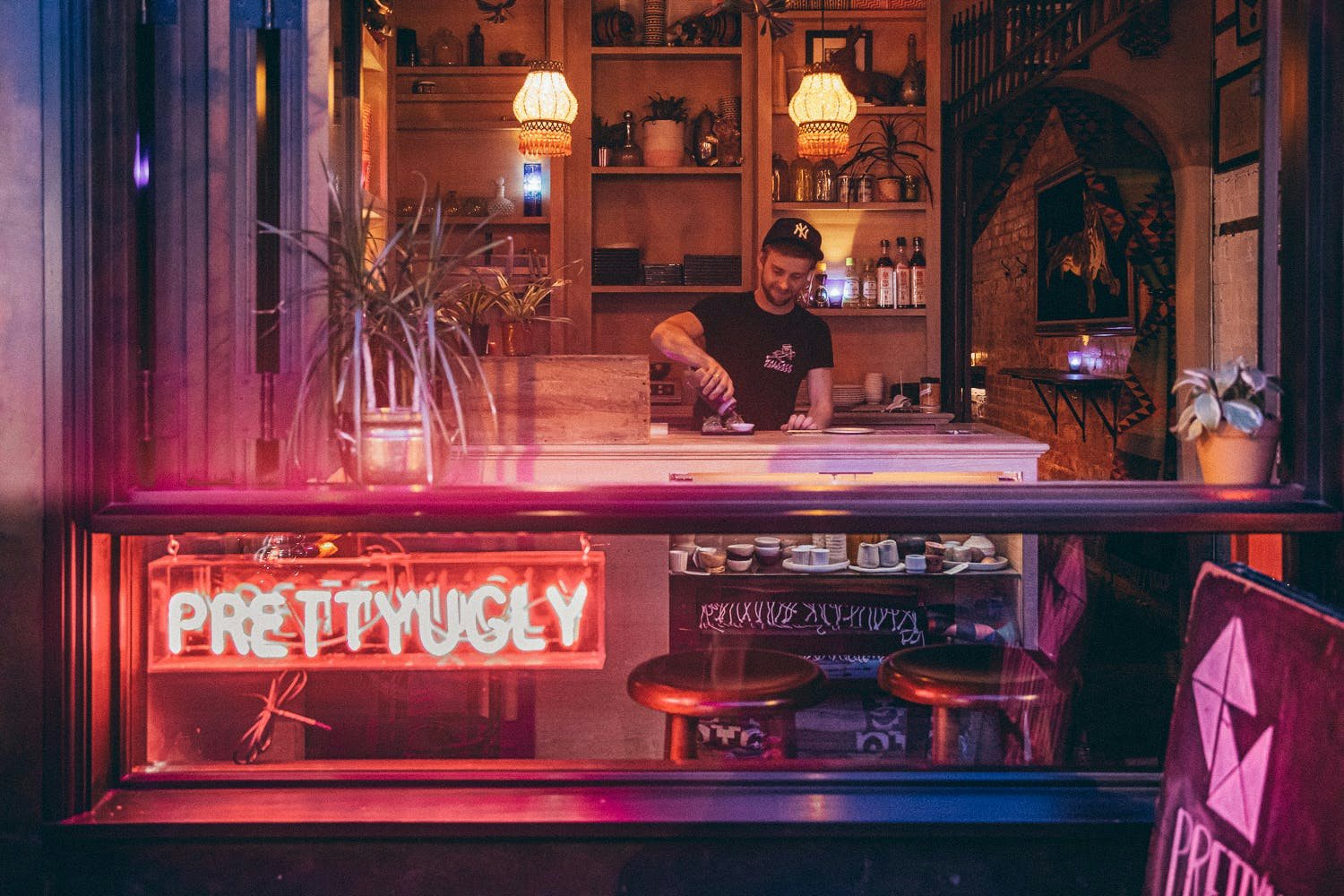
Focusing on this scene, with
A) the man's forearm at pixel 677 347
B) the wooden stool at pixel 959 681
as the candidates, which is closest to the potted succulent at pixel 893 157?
the man's forearm at pixel 677 347

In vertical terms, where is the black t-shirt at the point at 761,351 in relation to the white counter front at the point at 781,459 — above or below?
above

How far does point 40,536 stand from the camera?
189 centimetres

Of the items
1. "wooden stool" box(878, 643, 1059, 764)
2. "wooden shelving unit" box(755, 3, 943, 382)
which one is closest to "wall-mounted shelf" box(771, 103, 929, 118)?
"wooden shelving unit" box(755, 3, 943, 382)

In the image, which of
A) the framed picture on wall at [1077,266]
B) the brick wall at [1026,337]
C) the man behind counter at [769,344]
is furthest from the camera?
the brick wall at [1026,337]

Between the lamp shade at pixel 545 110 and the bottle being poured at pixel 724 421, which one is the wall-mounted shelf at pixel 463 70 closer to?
the lamp shade at pixel 545 110

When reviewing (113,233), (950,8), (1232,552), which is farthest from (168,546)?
(950,8)

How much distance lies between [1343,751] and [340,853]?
5.39 ft

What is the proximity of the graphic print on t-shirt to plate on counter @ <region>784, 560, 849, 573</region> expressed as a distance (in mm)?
1604

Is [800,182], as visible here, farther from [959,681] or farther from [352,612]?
[352,612]

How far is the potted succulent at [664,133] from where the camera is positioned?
17.7 ft

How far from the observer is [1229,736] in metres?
1.48

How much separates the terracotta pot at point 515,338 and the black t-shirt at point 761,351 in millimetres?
1751

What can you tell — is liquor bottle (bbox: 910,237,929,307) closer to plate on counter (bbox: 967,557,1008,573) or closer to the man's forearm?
the man's forearm

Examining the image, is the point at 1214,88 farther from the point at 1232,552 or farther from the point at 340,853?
the point at 340,853
